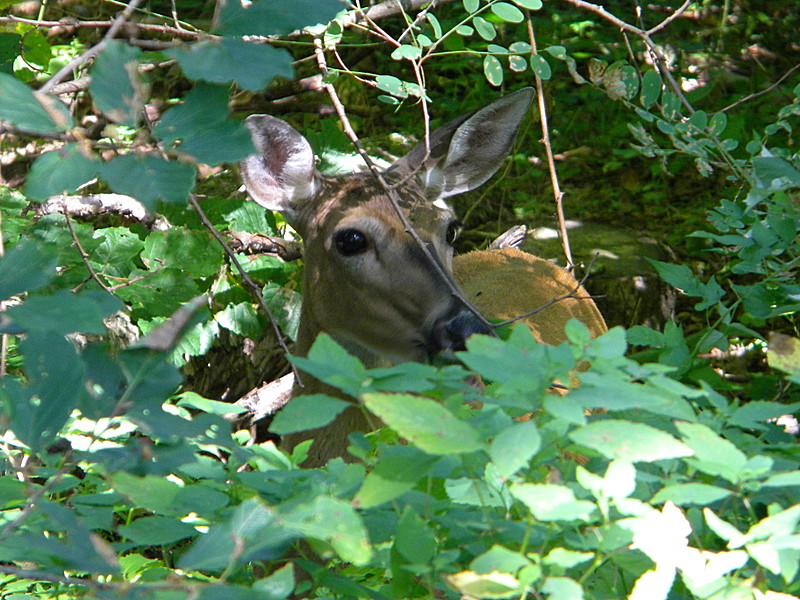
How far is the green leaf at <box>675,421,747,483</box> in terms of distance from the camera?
1022mm

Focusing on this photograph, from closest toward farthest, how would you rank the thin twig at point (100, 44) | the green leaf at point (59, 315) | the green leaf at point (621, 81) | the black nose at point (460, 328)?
the green leaf at point (59, 315), the thin twig at point (100, 44), the black nose at point (460, 328), the green leaf at point (621, 81)

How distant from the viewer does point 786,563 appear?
0.97 m

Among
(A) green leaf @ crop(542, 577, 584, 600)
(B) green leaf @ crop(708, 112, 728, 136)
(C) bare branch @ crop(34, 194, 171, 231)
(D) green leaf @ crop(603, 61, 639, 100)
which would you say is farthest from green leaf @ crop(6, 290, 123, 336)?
(C) bare branch @ crop(34, 194, 171, 231)

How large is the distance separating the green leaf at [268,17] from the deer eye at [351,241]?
5.82 ft

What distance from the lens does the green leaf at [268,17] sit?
1287 millimetres

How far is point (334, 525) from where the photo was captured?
0.97 metres

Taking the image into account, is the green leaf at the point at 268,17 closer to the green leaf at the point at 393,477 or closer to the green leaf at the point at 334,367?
the green leaf at the point at 334,367

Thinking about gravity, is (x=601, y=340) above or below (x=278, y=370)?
above

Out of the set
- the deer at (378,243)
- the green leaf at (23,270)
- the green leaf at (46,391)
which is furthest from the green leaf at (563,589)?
the deer at (378,243)

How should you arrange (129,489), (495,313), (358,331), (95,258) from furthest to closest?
(495,313) → (95,258) → (358,331) → (129,489)

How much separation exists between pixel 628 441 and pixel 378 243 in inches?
83.5

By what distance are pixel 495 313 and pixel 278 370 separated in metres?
1.51

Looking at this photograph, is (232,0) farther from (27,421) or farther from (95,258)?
(95,258)

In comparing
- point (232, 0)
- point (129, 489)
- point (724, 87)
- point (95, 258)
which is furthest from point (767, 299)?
point (724, 87)
